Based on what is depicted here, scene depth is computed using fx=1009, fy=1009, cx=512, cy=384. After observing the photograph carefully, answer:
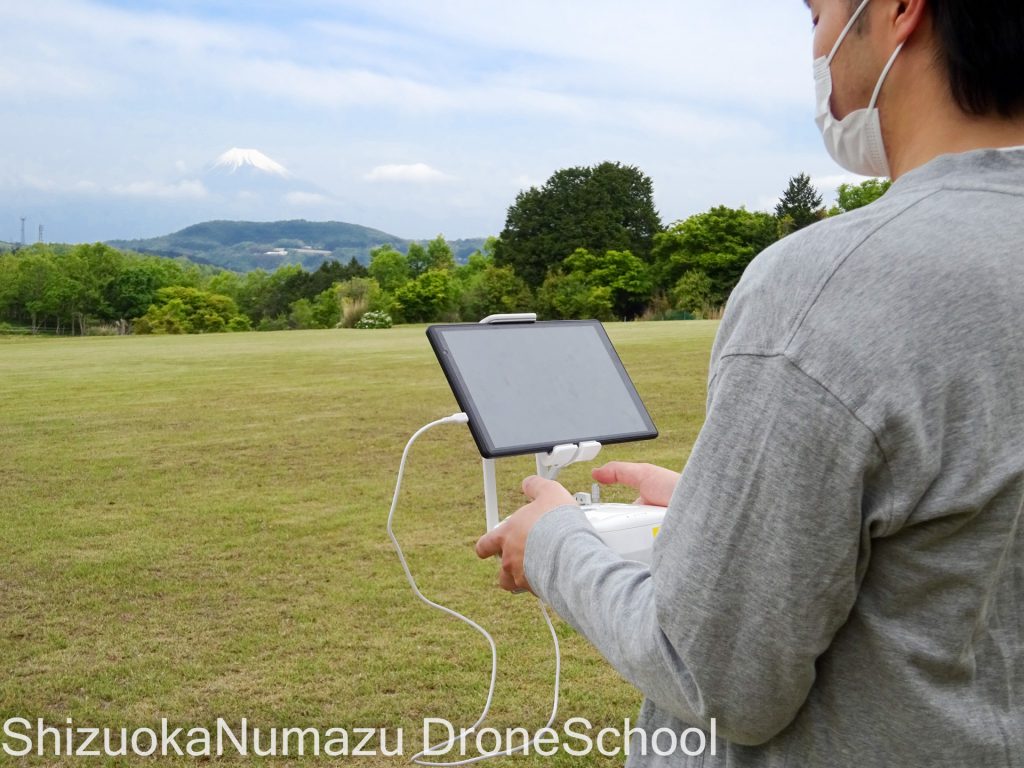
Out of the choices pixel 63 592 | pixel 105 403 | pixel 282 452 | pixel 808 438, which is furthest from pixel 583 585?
pixel 105 403

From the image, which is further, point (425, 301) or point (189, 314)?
point (189, 314)

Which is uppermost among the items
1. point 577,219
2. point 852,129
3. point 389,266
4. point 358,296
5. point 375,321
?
point 577,219

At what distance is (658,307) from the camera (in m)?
46.5

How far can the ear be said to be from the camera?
839mm

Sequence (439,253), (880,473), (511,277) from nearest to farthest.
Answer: (880,473) < (511,277) < (439,253)

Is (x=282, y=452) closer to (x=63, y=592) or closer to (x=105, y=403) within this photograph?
(x=63, y=592)

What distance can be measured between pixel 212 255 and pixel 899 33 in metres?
206

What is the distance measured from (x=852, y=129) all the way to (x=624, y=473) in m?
0.63

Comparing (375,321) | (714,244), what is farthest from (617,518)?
(714,244)

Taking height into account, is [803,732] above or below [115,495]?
above

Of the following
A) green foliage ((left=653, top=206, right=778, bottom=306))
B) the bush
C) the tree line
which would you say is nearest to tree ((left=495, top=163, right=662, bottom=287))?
the tree line

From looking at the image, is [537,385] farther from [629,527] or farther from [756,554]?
[756,554]

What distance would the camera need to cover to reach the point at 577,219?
187 ft

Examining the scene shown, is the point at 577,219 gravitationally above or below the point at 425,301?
above
